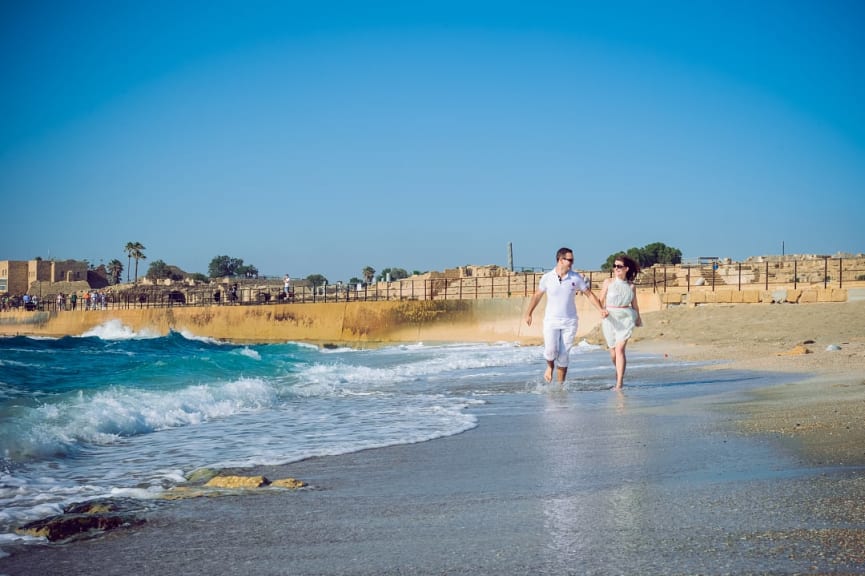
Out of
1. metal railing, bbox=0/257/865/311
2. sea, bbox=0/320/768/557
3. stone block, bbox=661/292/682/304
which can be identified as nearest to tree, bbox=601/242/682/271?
metal railing, bbox=0/257/865/311

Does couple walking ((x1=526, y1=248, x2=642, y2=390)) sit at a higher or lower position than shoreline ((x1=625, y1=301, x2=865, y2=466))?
higher

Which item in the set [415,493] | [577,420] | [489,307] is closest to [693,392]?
[577,420]

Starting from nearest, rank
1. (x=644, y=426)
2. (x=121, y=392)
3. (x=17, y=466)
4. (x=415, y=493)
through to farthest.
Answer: (x=415, y=493) < (x=17, y=466) < (x=644, y=426) < (x=121, y=392)

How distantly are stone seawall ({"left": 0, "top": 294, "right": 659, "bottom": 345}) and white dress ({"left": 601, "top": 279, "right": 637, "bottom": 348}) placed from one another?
17839mm

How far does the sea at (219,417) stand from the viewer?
5.50 m

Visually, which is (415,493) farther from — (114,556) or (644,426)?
(644,426)

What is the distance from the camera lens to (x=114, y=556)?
3449mm

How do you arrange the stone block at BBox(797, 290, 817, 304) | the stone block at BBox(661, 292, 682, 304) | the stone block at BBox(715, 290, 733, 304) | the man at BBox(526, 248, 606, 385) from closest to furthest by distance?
the man at BBox(526, 248, 606, 385)
the stone block at BBox(797, 290, 817, 304)
the stone block at BBox(715, 290, 733, 304)
the stone block at BBox(661, 292, 682, 304)

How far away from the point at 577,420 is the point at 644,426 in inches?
29.0

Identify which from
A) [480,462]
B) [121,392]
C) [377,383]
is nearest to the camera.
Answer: [480,462]

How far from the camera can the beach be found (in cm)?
309

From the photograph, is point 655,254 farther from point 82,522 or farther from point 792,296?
point 82,522

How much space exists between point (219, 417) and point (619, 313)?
4.86 meters

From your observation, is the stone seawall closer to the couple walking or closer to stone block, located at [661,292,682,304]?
stone block, located at [661,292,682,304]
